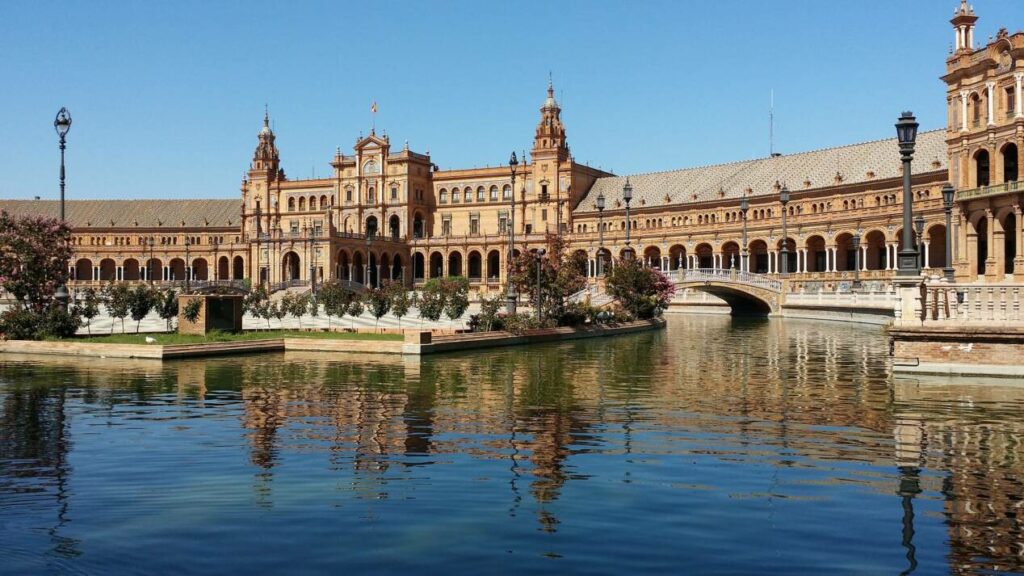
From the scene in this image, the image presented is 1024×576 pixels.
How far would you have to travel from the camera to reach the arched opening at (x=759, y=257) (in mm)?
85125

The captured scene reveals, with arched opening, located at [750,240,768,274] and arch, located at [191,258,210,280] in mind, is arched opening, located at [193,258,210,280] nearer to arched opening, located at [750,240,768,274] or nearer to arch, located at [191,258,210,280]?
arch, located at [191,258,210,280]

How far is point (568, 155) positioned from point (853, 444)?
304ft

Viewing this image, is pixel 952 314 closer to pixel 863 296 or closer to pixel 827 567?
pixel 827 567

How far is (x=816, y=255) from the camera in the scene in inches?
3216

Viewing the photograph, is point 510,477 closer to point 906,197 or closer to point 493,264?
point 906,197

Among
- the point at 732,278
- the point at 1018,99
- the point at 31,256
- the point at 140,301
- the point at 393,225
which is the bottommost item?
the point at 140,301

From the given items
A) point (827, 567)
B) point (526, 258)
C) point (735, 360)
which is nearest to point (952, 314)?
point (735, 360)

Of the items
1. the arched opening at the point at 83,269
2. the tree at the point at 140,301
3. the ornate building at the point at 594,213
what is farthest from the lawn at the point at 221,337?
the arched opening at the point at 83,269

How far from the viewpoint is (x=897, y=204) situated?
7062 centimetres

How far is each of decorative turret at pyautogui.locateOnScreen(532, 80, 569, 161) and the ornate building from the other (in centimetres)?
25

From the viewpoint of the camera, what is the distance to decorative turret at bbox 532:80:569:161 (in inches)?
4013

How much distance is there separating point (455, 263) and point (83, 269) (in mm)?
51073

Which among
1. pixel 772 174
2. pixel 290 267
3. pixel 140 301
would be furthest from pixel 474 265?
pixel 140 301

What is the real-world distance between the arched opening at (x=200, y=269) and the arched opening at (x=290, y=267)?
26.0 metres
